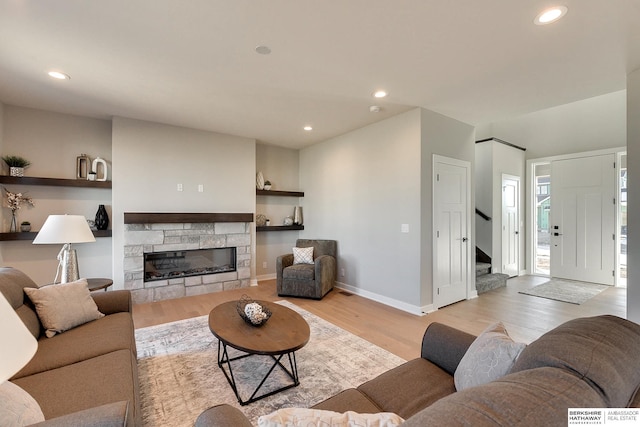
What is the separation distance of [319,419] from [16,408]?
3.40ft

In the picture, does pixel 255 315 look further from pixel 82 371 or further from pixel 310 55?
pixel 310 55

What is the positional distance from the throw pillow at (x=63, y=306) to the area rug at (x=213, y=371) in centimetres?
63

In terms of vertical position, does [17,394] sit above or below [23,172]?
below

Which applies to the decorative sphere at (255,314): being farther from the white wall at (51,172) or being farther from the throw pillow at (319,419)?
the white wall at (51,172)

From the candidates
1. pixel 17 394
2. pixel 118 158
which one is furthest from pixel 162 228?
pixel 17 394

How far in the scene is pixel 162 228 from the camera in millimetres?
4328

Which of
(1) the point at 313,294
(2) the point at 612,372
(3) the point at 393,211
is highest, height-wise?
(3) the point at 393,211

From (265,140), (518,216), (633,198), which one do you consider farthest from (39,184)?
(518,216)

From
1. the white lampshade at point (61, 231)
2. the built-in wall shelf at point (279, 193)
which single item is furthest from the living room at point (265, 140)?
the white lampshade at point (61, 231)

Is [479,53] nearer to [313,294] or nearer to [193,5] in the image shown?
[193,5]

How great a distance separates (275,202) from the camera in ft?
19.2

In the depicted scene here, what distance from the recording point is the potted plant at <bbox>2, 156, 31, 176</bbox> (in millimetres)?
3609

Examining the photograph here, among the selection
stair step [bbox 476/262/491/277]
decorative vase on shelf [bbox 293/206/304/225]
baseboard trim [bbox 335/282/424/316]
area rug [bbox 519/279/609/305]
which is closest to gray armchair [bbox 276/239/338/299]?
baseboard trim [bbox 335/282/424/316]

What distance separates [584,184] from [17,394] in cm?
754
